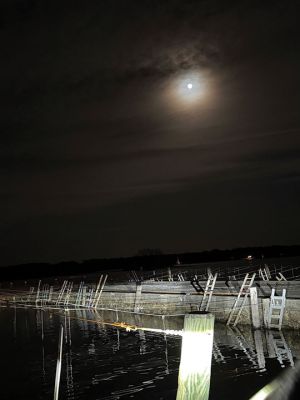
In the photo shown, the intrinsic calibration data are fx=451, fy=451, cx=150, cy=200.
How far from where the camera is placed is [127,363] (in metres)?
21.9

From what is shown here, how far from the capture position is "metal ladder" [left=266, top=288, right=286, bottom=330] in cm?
2450

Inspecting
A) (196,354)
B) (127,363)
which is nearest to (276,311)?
(127,363)

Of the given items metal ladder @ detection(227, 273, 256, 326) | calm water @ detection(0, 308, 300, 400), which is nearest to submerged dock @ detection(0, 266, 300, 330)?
metal ladder @ detection(227, 273, 256, 326)

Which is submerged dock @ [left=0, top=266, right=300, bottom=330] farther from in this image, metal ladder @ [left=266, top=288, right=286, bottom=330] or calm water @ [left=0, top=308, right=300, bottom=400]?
calm water @ [left=0, top=308, right=300, bottom=400]

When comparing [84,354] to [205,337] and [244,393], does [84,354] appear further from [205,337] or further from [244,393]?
[205,337]

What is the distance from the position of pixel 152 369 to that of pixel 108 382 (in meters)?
2.24

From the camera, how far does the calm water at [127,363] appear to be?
17.5 meters

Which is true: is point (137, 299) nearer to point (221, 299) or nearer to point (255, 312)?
point (221, 299)

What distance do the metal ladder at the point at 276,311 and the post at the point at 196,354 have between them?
20.4 m

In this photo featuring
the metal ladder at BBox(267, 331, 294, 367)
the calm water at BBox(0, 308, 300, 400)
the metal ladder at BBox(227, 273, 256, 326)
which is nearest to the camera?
the calm water at BBox(0, 308, 300, 400)

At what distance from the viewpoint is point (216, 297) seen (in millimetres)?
30875

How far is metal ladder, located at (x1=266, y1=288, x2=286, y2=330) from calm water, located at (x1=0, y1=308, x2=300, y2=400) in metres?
0.71

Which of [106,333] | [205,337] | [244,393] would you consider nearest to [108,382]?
[244,393]

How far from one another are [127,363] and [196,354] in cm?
1779
